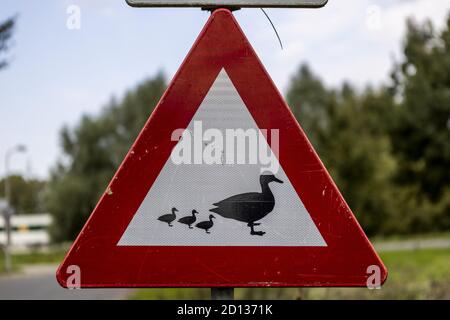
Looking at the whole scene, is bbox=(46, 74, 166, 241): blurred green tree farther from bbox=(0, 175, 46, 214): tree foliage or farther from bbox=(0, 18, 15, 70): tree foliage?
bbox=(0, 175, 46, 214): tree foliage

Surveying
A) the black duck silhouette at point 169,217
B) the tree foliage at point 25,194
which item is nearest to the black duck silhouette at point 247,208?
the black duck silhouette at point 169,217

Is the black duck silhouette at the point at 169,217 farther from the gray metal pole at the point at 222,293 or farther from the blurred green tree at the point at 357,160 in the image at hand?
the blurred green tree at the point at 357,160

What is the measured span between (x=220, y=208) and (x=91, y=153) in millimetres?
44029

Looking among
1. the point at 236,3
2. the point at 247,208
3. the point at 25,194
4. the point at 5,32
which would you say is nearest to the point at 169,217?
the point at 247,208

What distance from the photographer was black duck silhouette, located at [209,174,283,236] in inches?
85.8

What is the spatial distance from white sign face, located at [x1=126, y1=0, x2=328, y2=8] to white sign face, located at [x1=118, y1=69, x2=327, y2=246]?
0.32 metres

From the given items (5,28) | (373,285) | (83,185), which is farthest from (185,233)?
(83,185)

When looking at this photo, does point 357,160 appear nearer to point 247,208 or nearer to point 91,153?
point 91,153

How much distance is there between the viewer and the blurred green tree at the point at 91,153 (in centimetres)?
4331

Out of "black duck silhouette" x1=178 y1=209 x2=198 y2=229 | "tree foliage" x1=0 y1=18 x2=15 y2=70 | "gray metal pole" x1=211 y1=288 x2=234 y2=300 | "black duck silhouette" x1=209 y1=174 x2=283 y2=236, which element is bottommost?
"gray metal pole" x1=211 y1=288 x2=234 y2=300

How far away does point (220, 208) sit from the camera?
218cm

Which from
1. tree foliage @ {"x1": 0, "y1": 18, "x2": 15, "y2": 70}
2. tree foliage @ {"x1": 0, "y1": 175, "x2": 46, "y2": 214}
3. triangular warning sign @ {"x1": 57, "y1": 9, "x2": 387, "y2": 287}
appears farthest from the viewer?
tree foliage @ {"x1": 0, "y1": 175, "x2": 46, "y2": 214}

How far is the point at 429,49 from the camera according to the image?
29531mm

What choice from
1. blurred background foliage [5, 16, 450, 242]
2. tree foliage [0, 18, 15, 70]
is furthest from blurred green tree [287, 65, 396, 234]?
tree foliage [0, 18, 15, 70]
